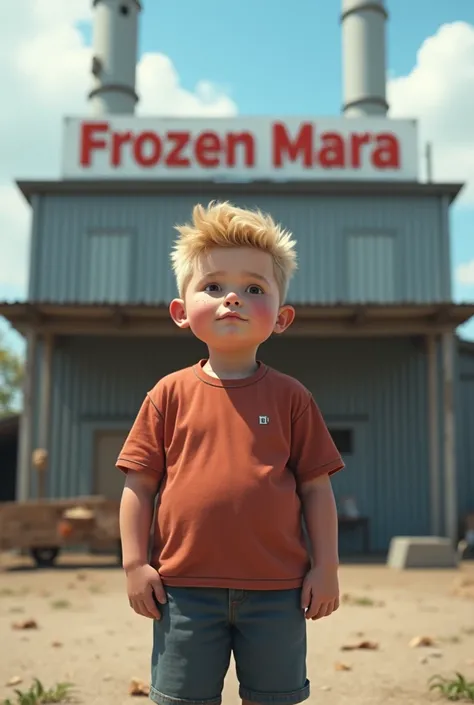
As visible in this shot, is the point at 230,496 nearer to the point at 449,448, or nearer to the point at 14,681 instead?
the point at 14,681

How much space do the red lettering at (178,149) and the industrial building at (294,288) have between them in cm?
3

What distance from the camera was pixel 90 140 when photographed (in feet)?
47.2

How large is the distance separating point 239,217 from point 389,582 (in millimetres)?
7087

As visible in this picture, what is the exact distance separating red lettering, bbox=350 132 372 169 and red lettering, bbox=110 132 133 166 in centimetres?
443

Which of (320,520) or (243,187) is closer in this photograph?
(320,520)

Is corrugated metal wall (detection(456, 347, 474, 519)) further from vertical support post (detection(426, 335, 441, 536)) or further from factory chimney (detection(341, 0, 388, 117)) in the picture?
factory chimney (detection(341, 0, 388, 117))

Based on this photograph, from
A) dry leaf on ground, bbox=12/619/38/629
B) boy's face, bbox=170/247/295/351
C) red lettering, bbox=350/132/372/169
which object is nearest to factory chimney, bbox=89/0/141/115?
red lettering, bbox=350/132/372/169

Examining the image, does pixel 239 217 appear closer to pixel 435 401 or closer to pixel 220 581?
pixel 220 581

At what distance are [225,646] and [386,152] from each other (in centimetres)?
1356

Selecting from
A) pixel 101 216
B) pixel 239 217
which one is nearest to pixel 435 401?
pixel 101 216

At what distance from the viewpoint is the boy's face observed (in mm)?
2199

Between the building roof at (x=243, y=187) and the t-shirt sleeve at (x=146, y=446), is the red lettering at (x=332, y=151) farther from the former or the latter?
the t-shirt sleeve at (x=146, y=446)

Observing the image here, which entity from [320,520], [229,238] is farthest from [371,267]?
[320,520]

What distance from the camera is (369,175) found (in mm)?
14211
